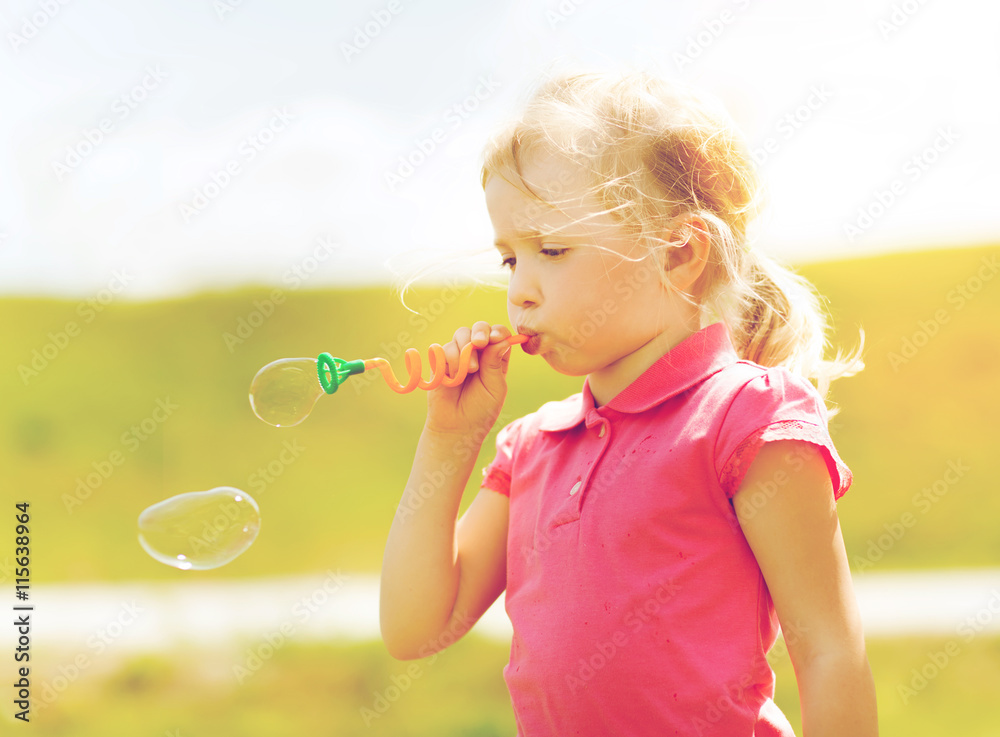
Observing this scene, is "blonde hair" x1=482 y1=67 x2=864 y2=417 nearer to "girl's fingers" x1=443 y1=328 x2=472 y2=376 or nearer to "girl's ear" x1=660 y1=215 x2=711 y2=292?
"girl's ear" x1=660 y1=215 x2=711 y2=292

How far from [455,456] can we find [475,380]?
0.12 metres

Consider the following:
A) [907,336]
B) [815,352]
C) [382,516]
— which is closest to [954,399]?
[907,336]

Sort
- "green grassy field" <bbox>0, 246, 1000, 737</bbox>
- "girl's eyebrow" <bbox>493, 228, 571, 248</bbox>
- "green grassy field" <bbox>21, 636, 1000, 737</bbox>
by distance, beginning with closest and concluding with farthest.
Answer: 1. "girl's eyebrow" <bbox>493, 228, 571, 248</bbox>
2. "green grassy field" <bbox>21, 636, 1000, 737</bbox>
3. "green grassy field" <bbox>0, 246, 1000, 737</bbox>

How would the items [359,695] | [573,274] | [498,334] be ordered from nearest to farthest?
[573,274], [498,334], [359,695]

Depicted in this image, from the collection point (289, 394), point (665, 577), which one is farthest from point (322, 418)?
point (665, 577)

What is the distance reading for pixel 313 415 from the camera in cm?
400

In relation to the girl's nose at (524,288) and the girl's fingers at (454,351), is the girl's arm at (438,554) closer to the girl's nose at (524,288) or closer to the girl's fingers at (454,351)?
the girl's fingers at (454,351)

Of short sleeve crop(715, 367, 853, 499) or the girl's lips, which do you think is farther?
the girl's lips

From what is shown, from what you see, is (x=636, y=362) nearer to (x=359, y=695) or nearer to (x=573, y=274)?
(x=573, y=274)

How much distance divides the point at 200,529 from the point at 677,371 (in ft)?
2.92

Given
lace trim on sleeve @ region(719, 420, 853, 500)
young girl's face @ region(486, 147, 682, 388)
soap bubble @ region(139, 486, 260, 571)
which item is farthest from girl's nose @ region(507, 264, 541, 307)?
soap bubble @ region(139, 486, 260, 571)

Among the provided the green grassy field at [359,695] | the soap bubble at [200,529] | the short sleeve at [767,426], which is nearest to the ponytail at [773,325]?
the short sleeve at [767,426]

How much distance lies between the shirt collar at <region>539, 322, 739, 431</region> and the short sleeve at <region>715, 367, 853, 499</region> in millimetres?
93

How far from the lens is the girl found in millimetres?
1110
